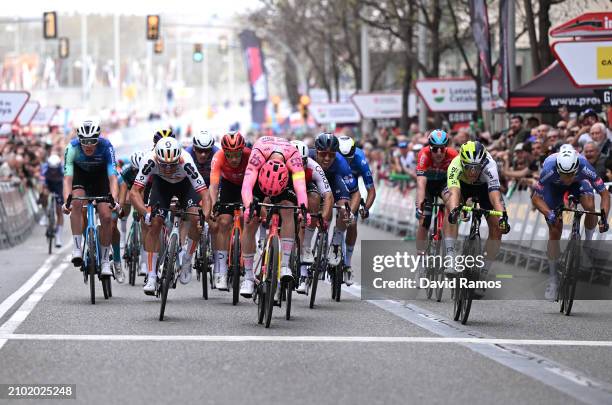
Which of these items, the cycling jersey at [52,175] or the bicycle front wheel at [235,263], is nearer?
the bicycle front wheel at [235,263]

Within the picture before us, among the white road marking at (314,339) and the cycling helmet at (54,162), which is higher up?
the cycling helmet at (54,162)

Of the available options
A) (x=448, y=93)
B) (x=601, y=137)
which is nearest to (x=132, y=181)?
(x=601, y=137)

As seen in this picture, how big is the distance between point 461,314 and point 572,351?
250 cm

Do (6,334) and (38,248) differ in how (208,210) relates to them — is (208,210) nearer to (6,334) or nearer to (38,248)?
(6,334)

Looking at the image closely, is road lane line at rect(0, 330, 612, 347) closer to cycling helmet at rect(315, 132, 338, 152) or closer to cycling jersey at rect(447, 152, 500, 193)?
cycling jersey at rect(447, 152, 500, 193)

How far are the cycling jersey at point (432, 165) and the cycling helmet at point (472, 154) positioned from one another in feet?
5.74

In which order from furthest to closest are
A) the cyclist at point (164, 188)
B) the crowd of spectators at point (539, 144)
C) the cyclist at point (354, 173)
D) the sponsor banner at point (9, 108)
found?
the sponsor banner at point (9, 108), the crowd of spectators at point (539, 144), the cyclist at point (354, 173), the cyclist at point (164, 188)

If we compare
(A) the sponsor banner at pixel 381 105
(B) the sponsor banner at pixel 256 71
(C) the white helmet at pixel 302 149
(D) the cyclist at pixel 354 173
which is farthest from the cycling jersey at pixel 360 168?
(B) the sponsor banner at pixel 256 71

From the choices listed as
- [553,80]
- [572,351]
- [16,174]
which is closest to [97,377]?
[572,351]

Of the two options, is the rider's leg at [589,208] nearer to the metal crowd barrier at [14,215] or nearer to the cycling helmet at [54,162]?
the cycling helmet at [54,162]

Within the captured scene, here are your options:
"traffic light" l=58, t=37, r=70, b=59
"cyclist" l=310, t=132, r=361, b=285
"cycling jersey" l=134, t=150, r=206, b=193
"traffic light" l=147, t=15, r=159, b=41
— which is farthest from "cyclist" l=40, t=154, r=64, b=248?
"traffic light" l=58, t=37, r=70, b=59

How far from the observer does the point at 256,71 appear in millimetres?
75312

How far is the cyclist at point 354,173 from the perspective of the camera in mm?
16312

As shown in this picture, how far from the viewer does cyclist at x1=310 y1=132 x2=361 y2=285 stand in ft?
50.5
